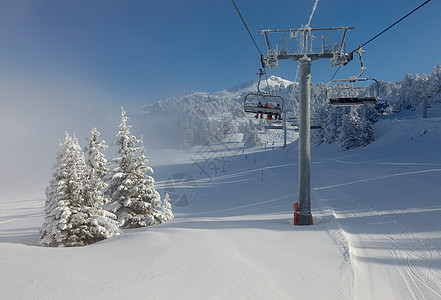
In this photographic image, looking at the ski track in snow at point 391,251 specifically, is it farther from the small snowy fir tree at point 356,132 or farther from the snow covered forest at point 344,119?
the small snowy fir tree at point 356,132

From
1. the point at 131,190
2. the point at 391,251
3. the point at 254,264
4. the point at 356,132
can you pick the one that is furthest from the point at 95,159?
the point at 356,132

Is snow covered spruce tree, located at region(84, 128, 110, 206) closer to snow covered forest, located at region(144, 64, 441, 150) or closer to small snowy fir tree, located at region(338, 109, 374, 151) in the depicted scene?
snow covered forest, located at region(144, 64, 441, 150)

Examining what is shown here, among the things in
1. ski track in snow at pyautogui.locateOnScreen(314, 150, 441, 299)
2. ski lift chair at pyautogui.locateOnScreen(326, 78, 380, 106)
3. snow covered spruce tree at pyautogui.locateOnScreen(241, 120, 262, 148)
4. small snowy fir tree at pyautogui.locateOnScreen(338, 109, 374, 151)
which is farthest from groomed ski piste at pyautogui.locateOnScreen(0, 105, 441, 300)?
snow covered spruce tree at pyautogui.locateOnScreen(241, 120, 262, 148)

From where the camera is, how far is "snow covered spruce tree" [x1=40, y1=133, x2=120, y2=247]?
11250 millimetres

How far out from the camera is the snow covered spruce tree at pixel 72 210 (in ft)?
36.9

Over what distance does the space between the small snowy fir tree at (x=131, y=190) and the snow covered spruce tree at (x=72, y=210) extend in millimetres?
1857

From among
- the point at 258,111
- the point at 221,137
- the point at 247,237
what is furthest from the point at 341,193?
the point at 221,137

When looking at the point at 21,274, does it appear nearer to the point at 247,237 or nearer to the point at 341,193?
the point at 247,237

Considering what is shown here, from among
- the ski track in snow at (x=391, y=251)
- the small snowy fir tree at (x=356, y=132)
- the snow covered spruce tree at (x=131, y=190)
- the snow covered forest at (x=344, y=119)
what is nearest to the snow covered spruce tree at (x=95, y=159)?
the snow covered spruce tree at (x=131, y=190)

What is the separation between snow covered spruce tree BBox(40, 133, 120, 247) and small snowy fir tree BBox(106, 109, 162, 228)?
6.09 ft

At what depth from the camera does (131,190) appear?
14.2m

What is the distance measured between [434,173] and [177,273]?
1902cm

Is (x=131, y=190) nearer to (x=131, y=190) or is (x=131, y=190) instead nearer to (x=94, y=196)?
(x=131, y=190)

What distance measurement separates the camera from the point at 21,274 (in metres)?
4.23
